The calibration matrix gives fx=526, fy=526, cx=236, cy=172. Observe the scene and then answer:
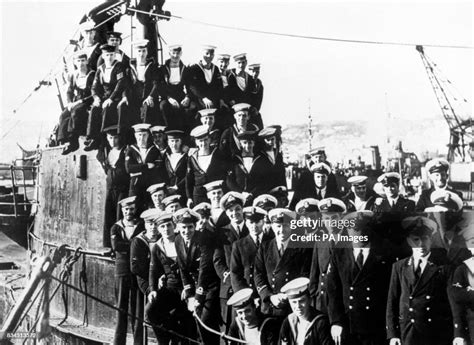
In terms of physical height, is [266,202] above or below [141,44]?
below

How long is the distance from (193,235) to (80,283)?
232cm

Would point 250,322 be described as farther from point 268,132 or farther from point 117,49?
point 117,49

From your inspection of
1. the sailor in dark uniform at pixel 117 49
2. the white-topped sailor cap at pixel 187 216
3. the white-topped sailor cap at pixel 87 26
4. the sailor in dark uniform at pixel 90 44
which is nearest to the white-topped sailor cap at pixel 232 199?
the white-topped sailor cap at pixel 187 216

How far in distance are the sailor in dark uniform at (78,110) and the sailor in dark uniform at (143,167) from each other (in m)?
1.47

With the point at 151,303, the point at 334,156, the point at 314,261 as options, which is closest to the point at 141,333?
the point at 151,303

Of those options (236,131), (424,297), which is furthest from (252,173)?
(424,297)

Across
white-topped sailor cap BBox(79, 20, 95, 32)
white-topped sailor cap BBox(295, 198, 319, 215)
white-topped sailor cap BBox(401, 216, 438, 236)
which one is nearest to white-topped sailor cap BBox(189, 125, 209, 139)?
white-topped sailor cap BBox(295, 198, 319, 215)

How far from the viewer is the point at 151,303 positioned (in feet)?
18.4

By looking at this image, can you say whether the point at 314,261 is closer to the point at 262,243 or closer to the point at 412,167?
the point at 262,243

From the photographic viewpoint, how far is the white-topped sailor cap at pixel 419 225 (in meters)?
4.06

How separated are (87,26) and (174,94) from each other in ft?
8.83

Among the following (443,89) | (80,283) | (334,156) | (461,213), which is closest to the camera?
(461,213)

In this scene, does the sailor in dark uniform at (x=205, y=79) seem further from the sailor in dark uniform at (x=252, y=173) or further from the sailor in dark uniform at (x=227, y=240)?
the sailor in dark uniform at (x=227, y=240)

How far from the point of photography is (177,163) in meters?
5.90
